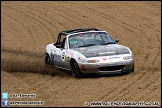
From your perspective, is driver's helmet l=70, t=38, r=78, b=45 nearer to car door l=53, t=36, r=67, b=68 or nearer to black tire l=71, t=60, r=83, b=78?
car door l=53, t=36, r=67, b=68

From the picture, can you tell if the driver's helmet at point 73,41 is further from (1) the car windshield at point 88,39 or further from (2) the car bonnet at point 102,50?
(2) the car bonnet at point 102,50

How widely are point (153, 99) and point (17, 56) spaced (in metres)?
11.5

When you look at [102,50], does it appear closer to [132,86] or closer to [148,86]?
[132,86]

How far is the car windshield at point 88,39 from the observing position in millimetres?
16109

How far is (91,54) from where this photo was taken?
14867mm

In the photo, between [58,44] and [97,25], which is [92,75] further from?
[97,25]

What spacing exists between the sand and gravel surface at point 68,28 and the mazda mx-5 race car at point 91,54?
0.91 ft

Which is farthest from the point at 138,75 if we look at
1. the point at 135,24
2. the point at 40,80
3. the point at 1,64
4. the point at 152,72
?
the point at 135,24

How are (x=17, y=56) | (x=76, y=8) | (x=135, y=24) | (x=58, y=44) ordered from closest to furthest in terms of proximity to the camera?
1. (x=58, y=44)
2. (x=17, y=56)
3. (x=135, y=24)
4. (x=76, y=8)

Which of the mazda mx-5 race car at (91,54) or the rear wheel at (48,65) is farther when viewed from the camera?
the rear wheel at (48,65)

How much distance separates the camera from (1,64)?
18.5 metres

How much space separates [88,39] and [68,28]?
13581mm

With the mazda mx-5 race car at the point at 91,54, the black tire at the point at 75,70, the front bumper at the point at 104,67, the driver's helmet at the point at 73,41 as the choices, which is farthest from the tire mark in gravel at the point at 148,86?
the driver's helmet at the point at 73,41

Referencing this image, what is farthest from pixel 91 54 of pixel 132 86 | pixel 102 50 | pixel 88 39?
pixel 132 86
